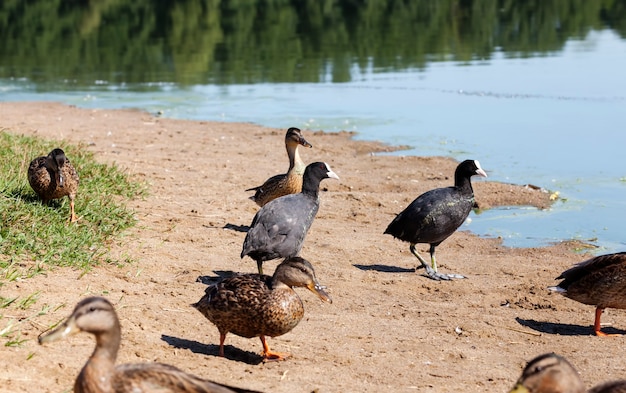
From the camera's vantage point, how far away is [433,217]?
10.3m

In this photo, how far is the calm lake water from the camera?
584 inches

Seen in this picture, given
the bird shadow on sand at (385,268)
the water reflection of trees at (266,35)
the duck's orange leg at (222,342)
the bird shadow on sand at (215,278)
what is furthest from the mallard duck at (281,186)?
the water reflection of trees at (266,35)

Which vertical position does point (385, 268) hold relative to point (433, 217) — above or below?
below

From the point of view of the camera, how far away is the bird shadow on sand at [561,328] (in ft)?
27.7

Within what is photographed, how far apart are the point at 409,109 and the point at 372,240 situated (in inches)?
406

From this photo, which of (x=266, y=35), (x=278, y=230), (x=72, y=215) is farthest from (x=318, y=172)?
(x=266, y=35)

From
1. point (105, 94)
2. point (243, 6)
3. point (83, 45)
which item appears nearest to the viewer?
point (105, 94)

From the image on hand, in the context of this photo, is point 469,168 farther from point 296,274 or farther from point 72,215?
point 72,215

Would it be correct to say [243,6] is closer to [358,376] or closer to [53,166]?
[53,166]

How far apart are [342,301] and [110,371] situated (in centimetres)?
431

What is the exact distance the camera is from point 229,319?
22.9ft

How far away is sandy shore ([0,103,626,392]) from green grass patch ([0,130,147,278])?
0.19 meters

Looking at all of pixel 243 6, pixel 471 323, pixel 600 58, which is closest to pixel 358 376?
pixel 471 323

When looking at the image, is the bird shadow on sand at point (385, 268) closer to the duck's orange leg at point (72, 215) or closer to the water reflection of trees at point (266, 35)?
the duck's orange leg at point (72, 215)
